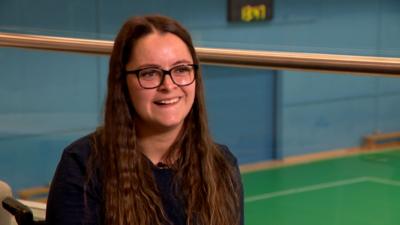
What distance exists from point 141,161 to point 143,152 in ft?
0.11

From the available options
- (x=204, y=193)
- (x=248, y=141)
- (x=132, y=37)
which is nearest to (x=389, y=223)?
(x=204, y=193)

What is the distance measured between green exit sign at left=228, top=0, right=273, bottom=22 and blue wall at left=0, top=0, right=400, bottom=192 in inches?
2.6

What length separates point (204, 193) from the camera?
1.69m

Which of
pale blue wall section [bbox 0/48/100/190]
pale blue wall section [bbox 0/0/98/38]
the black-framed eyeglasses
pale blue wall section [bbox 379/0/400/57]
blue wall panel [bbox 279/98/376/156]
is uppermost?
the black-framed eyeglasses

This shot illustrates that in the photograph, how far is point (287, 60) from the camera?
231 centimetres

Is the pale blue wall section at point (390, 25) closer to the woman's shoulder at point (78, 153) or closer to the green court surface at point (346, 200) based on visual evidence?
the green court surface at point (346, 200)

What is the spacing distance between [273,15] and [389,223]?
465 centimetres

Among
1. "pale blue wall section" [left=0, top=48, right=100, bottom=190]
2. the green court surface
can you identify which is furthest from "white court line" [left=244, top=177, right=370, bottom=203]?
"pale blue wall section" [left=0, top=48, right=100, bottom=190]

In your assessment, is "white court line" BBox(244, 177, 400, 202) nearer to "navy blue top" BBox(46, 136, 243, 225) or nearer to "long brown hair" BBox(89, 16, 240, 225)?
"long brown hair" BBox(89, 16, 240, 225)

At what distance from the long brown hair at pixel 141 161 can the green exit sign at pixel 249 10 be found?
550 cm

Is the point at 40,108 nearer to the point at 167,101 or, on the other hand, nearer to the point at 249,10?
the point at 249,10

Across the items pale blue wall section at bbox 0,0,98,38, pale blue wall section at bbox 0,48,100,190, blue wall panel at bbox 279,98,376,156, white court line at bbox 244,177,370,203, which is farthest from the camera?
blue wall panel at bbox 279,98,376,156

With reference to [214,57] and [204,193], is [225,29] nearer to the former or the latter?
[214,57]

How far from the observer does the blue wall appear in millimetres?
4492
